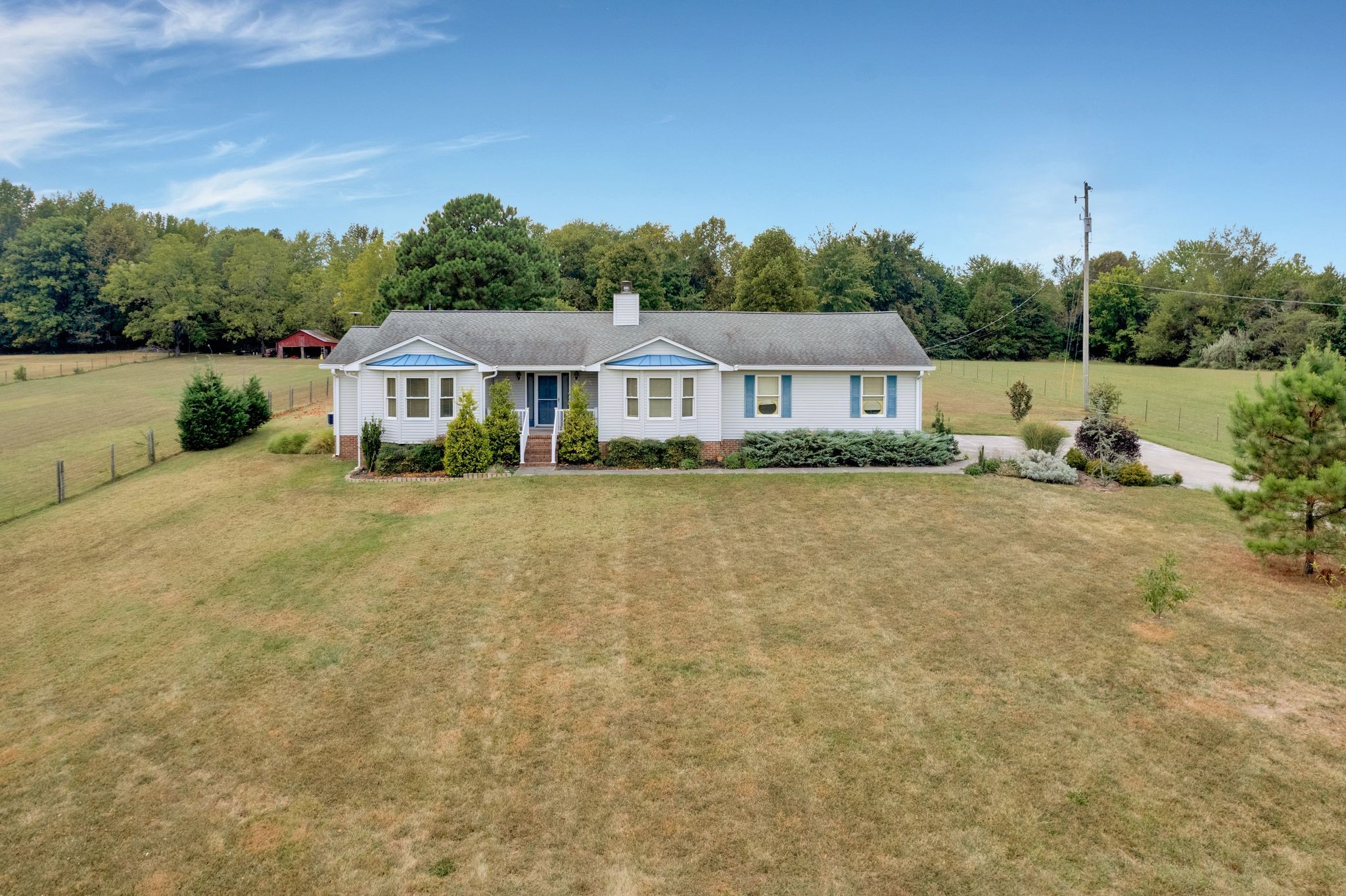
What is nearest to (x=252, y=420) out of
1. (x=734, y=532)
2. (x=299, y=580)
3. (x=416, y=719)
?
(x=299, y=580)

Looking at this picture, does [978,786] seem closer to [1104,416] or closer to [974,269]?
[1104,416]

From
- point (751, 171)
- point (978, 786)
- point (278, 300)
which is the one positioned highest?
point (751, 171)

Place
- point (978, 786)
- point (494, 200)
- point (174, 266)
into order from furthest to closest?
point (174, 266) → point (494, 200) → point (978, 786)

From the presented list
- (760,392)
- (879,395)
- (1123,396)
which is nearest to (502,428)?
(760,392)

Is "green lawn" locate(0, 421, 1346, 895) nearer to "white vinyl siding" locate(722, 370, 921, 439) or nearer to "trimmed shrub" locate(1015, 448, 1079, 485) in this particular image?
"trimmed shrub" locate(1015, 448, 1079, 485)

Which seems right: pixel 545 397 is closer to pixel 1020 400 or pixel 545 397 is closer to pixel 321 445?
pixel 321 445

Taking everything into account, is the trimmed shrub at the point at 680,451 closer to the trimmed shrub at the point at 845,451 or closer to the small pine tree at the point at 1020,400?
the trimmed shrub at the point at 845,451
